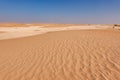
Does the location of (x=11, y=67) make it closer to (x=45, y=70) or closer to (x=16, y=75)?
(x=16, y=75)

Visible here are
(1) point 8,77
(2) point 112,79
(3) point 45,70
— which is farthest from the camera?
(3) point 45,70

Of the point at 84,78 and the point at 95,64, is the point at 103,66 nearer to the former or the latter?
the point at 95,64

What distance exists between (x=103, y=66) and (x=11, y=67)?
3333 millimetres

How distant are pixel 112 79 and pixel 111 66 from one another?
1003mm

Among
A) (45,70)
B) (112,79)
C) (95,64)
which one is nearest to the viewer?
(112,79)

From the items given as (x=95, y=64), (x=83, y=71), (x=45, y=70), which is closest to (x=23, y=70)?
(x=45, y=70)

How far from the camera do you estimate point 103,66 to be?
459 cm

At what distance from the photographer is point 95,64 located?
4.79 meters

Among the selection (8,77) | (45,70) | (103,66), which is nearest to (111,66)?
(103,66)

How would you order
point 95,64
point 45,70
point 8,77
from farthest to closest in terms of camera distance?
1. point 95,64
2. point 45,70
3. point 8,77

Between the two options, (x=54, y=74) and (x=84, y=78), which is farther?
(x=54, y=74)

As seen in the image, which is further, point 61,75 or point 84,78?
point 61,75

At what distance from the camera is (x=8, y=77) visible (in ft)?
13.2

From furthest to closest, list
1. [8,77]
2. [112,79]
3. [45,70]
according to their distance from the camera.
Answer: [45,70]
[8,77]
[112,79]
